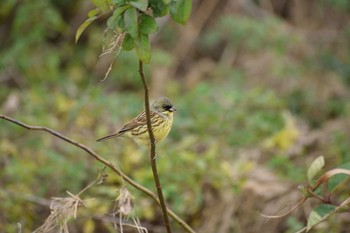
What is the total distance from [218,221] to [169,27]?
17.3 ft

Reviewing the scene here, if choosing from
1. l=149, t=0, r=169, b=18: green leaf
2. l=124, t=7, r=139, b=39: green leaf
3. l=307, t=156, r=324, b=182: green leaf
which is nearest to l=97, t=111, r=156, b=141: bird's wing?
l=307, t=156, r=324, b=182: green leaf

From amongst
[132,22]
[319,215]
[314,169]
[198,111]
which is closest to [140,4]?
[132,22]

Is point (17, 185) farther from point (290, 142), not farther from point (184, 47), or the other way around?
point (184, 47)

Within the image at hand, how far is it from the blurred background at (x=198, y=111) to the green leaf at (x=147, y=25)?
69.8 inches

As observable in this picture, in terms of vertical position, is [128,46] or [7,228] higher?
[7,228]

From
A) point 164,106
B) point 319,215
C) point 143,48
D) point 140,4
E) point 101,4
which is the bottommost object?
point 319,215

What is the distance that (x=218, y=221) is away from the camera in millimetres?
6480

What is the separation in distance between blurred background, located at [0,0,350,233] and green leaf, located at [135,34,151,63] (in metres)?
1.79

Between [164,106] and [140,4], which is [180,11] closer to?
[140,4]

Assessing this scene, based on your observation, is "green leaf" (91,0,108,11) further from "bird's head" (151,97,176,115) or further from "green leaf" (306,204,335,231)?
"bird's head" (151,97,176,115)

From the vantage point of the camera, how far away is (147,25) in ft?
9.32

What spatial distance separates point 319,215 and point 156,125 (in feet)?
6.14

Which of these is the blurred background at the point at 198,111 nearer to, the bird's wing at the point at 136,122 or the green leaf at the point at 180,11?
the bird's wing at the point at 136,122

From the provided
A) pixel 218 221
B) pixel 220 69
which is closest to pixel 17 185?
pixel 218 221
